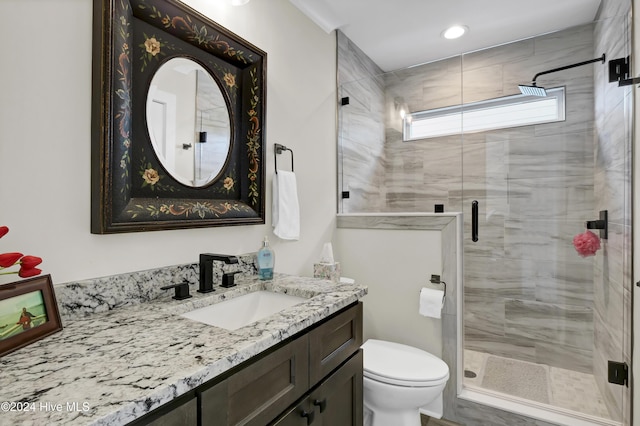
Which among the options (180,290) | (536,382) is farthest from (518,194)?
(180,290)

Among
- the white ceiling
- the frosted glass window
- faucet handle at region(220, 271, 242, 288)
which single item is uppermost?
the white ceiling

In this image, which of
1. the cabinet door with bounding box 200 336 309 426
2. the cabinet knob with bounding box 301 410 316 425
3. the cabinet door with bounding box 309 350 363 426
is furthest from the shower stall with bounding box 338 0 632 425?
the cabinet door with bounding box 200 336 309 426

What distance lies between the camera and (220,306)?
49.7 inches

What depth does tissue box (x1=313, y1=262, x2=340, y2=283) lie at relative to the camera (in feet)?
6.28

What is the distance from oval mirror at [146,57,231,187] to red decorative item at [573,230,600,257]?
7.09 feet

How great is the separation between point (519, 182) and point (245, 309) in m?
2.01

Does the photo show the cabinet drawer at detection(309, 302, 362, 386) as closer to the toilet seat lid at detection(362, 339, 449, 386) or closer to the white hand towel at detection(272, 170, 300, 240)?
the toilet seat lid at detection(362, 339, 449, 386)

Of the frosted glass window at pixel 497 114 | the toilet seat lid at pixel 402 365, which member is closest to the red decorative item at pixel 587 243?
the frosted glass window at pixel 497 114

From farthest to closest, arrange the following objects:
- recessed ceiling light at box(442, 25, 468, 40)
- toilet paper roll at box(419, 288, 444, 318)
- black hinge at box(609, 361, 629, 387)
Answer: recessed ceiling light at box(442, 25, 468, 40)
toilet paper roll at box(419, 288, 444, 318)
black hinge at box(609, 361, 629, 387)

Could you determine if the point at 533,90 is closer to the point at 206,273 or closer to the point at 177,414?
the point at 206,273

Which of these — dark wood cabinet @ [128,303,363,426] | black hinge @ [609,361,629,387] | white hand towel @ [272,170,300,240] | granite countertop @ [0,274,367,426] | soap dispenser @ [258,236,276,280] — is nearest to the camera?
granite countertop @ [0,274,367,426]

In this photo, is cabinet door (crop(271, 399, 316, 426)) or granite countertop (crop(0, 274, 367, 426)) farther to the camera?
cabinet door (crop(271, 399, 316, 426))

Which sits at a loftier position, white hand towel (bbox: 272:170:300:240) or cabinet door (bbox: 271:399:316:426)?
white hand towel (bbox: 272:170:300:240)

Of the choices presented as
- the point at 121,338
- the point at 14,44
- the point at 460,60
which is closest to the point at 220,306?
the point at 121,338
